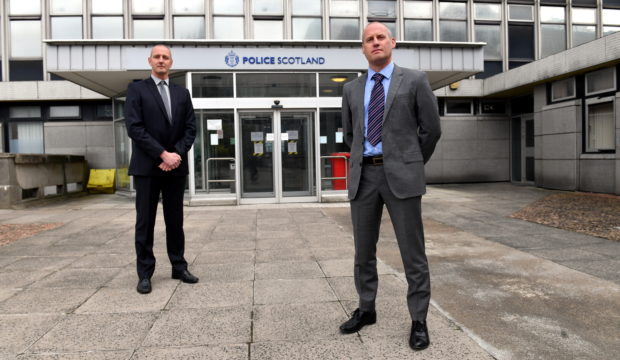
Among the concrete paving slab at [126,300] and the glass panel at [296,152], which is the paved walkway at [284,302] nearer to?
the concrete paving slab at [126,300]

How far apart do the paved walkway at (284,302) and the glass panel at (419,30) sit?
11.9 metres

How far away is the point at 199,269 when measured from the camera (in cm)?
477

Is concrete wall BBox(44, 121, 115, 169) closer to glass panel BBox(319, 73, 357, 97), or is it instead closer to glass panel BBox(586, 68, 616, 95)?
glass panel BBox(319, 73, 357, 97)

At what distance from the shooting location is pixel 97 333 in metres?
2.98

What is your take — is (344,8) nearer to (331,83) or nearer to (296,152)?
(331,83)

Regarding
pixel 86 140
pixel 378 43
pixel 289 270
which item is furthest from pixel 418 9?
pixel 378 43

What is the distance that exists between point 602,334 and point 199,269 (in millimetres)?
3523

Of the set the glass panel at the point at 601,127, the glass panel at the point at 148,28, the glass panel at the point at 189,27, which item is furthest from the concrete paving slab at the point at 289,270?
the glass panel at the point at 148,28

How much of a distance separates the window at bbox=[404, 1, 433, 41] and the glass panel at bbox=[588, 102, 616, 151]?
22.0 feet

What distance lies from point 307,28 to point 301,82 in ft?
20.0

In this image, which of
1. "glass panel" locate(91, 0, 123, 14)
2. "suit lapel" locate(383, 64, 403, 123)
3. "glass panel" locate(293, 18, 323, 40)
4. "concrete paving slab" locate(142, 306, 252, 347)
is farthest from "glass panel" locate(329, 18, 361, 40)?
"concrete paving slab" locate(142, 306, 252, 347)

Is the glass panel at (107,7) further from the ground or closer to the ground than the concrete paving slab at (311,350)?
further from the ground

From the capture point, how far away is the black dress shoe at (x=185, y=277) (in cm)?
420

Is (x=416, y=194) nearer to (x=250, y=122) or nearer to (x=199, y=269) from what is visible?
(x=199, y=269)
